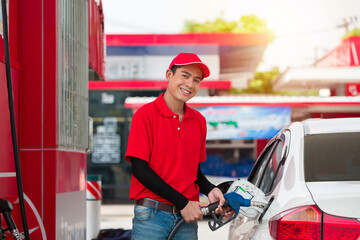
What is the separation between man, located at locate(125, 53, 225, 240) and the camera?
358 cm

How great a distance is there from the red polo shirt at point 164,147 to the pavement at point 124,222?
9013mm

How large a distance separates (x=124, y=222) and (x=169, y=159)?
12392 millimetres

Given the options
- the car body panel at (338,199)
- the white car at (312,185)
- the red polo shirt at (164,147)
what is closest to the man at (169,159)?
the red polo shirt at (164,147)

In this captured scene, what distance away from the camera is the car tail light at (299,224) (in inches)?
127

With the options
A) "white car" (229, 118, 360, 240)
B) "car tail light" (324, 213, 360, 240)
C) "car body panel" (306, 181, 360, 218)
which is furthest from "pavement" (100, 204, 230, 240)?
"car tail light" (324, 213, 360, 240)

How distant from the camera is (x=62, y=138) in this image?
5.79m

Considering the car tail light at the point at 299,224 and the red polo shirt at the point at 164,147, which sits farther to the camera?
the red polo shirt at the point at 164,147

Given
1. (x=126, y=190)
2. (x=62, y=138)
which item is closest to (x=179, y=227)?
(x=62, y=138)

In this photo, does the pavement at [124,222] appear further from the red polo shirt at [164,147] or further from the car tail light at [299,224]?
the car tail light at [299,224]

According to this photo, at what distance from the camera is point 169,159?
373cm

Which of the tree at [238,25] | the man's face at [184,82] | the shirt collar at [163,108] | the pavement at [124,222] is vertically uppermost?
the tree at [238,25]

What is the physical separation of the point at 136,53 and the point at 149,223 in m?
18.8

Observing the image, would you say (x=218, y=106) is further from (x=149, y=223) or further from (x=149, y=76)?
(x=149, y=223)

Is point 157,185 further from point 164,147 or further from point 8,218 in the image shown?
point 8,218
